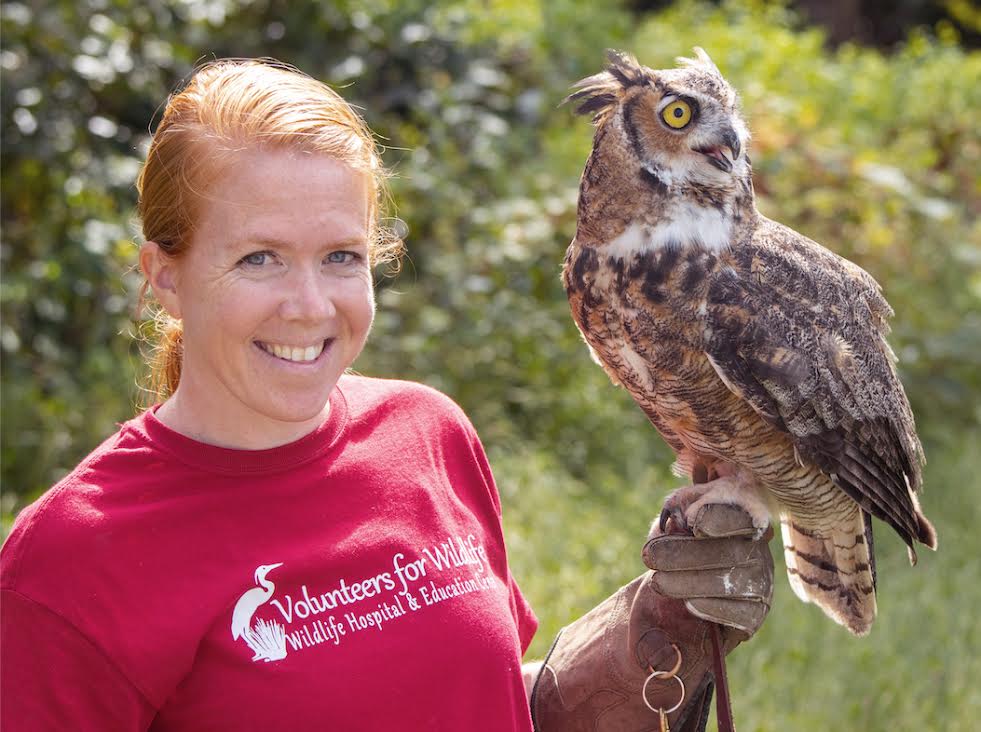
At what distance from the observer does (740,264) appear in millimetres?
1901

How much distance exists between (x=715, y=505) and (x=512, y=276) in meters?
3.11

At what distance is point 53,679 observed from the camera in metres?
1.25

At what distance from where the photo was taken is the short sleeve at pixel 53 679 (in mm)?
1245

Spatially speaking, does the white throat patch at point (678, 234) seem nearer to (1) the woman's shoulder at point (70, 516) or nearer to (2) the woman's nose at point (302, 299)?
(2) the woman's nose at point (302, 299)

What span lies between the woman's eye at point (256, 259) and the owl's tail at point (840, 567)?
1.32 m

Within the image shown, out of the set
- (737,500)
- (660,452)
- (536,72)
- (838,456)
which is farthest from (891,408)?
(536,72)

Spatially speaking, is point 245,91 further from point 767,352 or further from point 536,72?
point 536,72

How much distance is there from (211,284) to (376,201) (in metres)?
0.33

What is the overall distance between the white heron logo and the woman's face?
0.67ft

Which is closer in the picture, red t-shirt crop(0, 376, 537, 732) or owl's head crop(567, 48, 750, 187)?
red t-shirt crop(0, 376, 537, 732)

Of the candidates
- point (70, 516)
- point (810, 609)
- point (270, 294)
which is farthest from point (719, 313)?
point (810, 609)

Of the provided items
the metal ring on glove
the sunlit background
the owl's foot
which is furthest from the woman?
the sunlit background

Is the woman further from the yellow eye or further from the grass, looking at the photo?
the grass

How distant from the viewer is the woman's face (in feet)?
4.60
